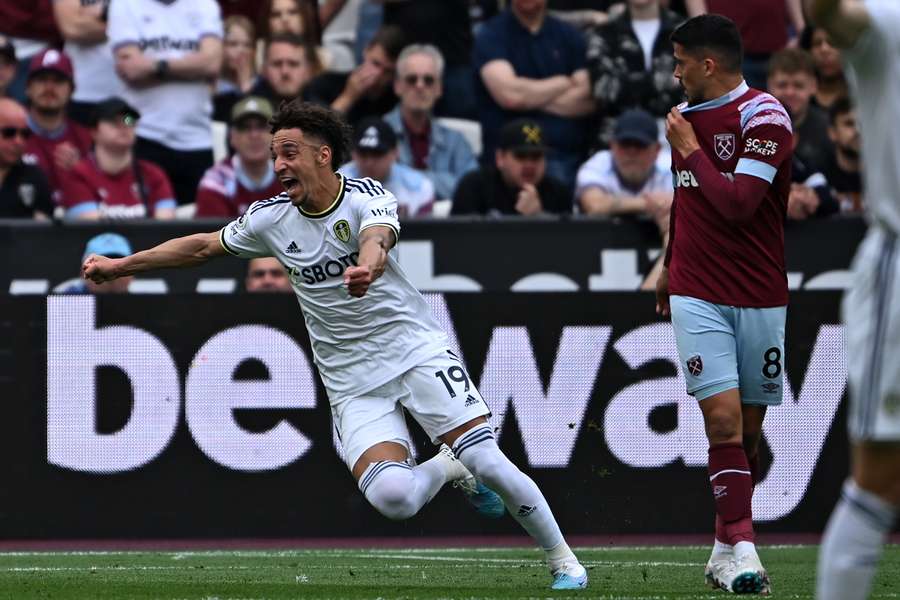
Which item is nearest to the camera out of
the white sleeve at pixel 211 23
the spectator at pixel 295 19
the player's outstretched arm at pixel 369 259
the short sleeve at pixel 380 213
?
the player's outstretched arm at pixel 369 259

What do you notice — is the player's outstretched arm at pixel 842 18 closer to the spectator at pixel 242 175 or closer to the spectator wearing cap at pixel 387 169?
the spectator wearing cap at pixel 387 169

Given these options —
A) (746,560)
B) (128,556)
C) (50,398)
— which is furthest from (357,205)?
(50,398)

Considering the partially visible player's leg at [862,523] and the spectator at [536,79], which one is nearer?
the partially visible player's leg at [862,523]

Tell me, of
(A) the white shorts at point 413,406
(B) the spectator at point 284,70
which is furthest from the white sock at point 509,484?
Answer: (B) the spectator at point 284,70

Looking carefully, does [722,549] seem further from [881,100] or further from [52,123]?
[52,123]

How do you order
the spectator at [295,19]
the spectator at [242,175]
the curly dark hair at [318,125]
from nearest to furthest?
the curly dark hair at [318,125] < the spectator at [242,175] < the spectator at [295,19]

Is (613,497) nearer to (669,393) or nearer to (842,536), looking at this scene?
(669,393)

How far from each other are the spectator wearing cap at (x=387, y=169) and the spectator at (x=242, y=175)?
0.63 m

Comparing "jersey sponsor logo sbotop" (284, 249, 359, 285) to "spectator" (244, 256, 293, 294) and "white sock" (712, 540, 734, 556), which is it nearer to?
"white sock" (712, 540, 734, 556)

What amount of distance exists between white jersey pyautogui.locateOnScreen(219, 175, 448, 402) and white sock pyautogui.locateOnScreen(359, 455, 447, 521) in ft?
1.39

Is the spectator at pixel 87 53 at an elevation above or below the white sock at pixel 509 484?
above

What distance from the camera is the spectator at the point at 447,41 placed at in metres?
14.5

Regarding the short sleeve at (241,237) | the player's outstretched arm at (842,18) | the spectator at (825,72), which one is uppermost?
the player's outstretched arm at (842,18)

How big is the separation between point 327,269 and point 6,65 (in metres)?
6.83
